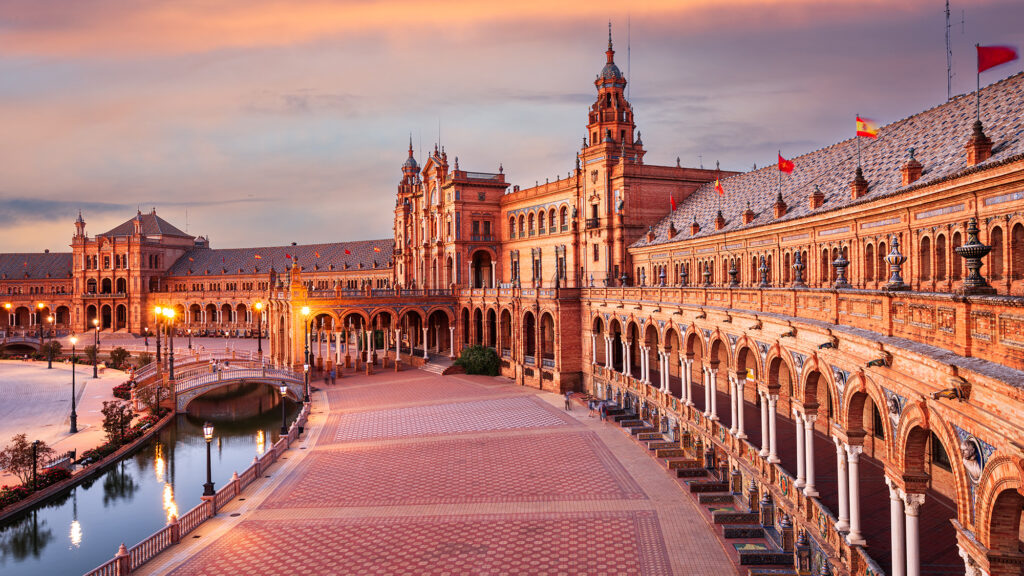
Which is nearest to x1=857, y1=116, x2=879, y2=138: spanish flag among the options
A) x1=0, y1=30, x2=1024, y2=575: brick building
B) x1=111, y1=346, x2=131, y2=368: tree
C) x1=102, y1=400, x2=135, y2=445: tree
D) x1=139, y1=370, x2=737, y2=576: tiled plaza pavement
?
x1=0, y1=30, x2=1024, y2=575: brick building

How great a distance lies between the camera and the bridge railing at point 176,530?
18578 millimetres

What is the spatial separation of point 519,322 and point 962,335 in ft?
146

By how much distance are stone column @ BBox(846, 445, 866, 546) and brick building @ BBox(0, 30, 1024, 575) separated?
0.05m

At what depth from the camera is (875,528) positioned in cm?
1588

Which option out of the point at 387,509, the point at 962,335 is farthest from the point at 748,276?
the point at 962,335

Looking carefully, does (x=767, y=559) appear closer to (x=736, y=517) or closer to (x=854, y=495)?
(x=736, y=517)

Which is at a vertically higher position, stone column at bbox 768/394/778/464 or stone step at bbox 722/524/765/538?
stone column at bbox 768/394/778/464

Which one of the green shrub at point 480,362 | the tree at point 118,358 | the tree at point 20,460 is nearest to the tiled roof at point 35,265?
the tree at point 118,358

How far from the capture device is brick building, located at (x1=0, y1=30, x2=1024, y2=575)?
362 inches

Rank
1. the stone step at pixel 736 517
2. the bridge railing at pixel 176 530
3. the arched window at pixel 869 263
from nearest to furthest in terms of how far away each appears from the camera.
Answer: the bridge railing at pixel 176 530
the stone step at pixel 736 517
the arched window at pixel 869 263

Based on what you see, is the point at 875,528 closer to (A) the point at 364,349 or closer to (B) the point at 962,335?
(B) the point at 962,335

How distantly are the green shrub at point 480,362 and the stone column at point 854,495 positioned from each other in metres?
42.3

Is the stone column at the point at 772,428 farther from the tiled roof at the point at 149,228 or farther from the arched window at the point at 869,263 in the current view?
the tiled roof at the point at 149,228

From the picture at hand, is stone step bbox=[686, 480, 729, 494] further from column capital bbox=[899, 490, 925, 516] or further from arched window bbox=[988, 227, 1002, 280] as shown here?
column capital bbox=[899, 490, 925, 516]
